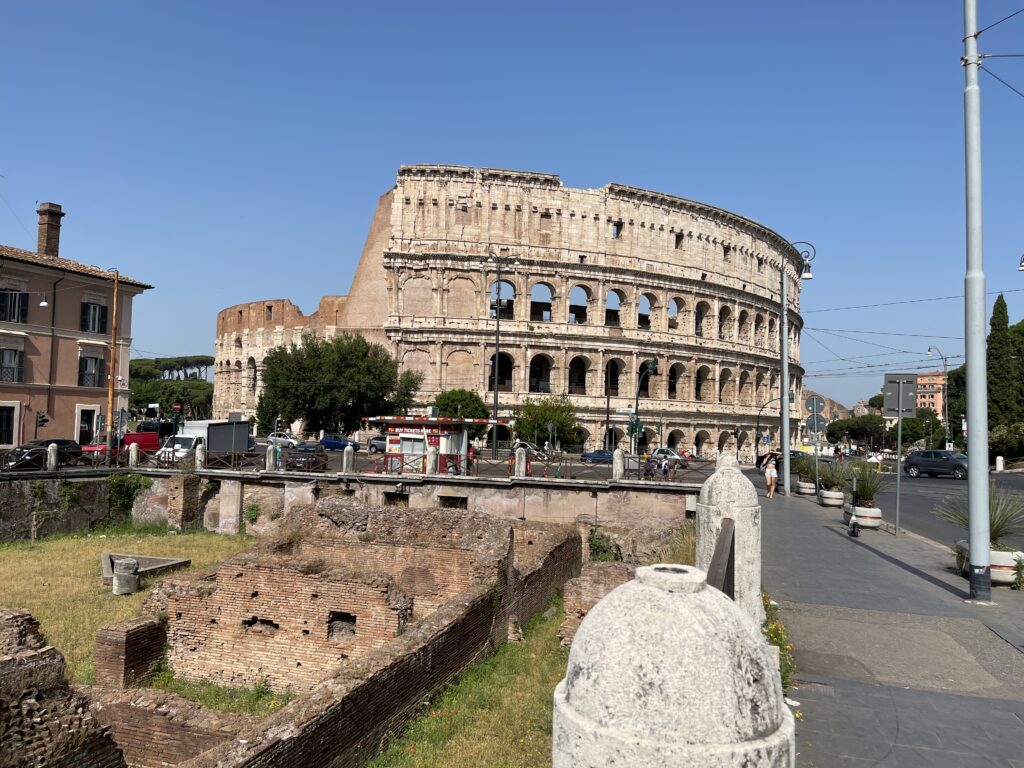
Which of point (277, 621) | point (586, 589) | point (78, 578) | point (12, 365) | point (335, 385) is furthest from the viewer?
point (335, 385)

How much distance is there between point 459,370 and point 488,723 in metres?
42.4

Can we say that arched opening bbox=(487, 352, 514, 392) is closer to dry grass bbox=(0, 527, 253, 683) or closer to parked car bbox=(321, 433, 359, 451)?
parked car bbox=(321, 433, 359, 451)

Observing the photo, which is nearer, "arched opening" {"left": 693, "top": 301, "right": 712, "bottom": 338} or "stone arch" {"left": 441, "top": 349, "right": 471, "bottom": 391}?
"stone arch" {"left": 441, "top": 349, "right": 471, "bottom": 391}

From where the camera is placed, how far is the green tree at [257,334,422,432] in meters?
44.6

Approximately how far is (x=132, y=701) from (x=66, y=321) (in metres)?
34.4

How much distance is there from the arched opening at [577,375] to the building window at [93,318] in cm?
3013

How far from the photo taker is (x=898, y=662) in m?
6.43

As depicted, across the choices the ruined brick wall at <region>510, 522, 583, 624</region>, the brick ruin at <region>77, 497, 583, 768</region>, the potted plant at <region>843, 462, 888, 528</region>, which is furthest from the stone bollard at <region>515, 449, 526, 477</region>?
the potted plant at <region>843, 462, 888, 528</region>

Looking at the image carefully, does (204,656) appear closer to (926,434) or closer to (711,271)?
(711,271)

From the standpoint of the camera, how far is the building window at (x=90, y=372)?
3584 centimetres

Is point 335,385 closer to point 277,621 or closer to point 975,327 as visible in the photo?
point 277,621

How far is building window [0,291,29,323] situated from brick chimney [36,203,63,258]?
415cm

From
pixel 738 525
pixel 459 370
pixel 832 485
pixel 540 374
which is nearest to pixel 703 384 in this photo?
pixel 540 374

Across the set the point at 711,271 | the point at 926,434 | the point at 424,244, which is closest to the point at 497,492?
the point at 424,244
